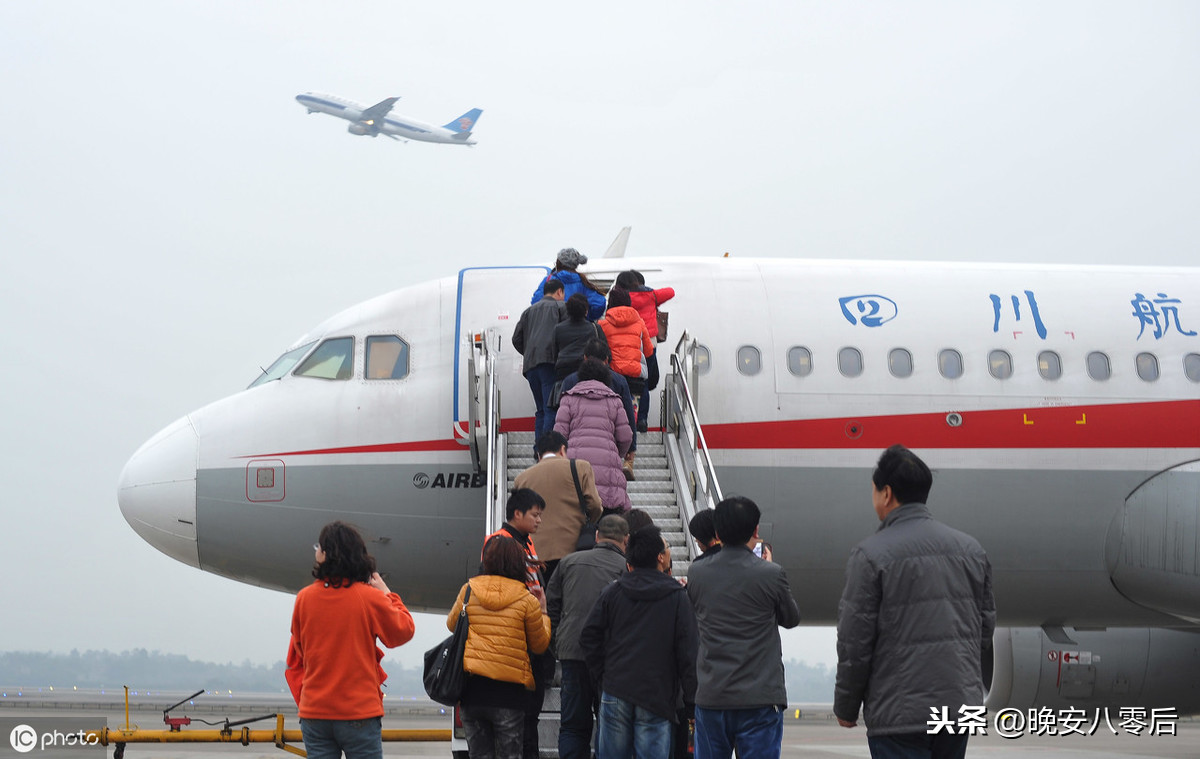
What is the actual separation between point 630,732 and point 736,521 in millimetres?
1296

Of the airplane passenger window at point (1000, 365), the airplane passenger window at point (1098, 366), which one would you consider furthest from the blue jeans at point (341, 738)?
the airplane passenger window at point (1098, 366)

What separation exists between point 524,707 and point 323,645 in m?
1.32

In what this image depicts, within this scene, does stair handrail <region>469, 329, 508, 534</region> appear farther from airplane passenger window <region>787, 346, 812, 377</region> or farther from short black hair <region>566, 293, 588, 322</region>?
airplane passenger window <region>787, 346, 812, 377</region>

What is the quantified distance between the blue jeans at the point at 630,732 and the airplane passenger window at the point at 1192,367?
8.43 m

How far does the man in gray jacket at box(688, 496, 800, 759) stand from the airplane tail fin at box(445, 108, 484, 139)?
76.5 metres

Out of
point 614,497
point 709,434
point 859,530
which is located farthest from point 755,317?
point 614,497

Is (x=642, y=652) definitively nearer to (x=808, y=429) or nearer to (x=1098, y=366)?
(x=808, y=429)

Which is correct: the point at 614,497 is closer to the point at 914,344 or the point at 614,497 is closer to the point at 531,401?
the point at 531,401

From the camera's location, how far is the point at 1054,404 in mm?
12203

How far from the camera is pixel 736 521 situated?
21.2 ft

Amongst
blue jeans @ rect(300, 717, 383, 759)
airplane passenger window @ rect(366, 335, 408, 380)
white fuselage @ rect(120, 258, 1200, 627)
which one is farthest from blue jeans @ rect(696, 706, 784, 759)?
airplane passenger window @ rect(366, 335, 408, 380)

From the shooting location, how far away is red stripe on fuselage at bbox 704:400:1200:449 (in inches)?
466

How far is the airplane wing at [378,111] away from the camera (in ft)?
234

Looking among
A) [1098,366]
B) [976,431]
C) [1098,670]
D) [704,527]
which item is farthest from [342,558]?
[1098,670]
